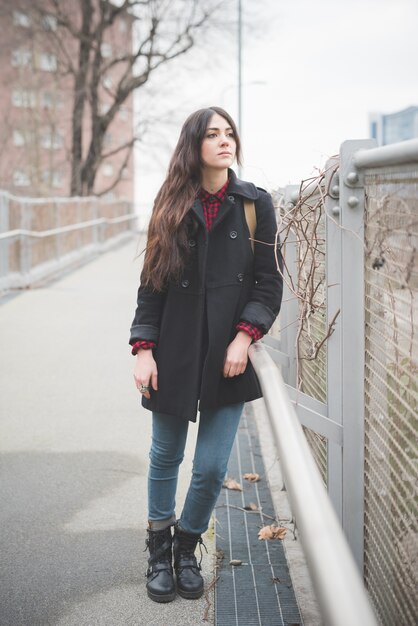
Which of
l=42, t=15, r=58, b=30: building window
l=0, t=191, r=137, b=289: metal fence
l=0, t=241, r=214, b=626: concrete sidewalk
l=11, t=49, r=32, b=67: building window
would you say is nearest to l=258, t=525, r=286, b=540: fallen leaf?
l=0, t=241, r=214, b=626: concrete sidewalk

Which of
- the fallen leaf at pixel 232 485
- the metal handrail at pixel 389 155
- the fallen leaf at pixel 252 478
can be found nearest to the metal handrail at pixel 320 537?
the metal handrail at pixel 389 155

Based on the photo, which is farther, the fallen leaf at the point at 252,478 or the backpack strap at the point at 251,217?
the fallen leaf at the point at 252,478

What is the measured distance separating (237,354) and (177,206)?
1.86ft

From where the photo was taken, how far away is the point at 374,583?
273 centimetres

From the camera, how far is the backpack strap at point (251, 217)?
300cm

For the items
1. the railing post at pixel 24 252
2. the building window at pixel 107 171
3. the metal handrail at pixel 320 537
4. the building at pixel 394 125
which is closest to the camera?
the metal handrail at pixel 320 537

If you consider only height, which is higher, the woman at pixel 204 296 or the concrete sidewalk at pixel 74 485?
the woman at pixel 204 296

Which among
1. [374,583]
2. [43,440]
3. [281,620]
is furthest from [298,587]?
[43,440]

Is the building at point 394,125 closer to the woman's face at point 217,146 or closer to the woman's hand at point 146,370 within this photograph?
the woman's face at point 217,146

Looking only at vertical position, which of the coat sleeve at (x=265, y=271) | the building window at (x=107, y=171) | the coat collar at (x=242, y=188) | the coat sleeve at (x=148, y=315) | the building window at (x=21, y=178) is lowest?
the coat sleeve at (x=148, y=315)

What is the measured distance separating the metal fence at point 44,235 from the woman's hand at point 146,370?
9.50m

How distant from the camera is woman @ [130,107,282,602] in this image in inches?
115

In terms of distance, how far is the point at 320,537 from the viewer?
1318 mm

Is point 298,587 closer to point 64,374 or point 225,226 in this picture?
point 225,226
